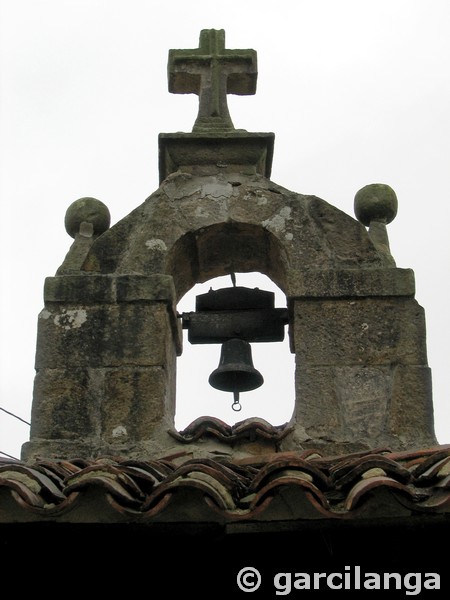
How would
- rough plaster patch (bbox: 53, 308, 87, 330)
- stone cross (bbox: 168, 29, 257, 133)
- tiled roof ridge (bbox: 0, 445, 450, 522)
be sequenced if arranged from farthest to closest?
stone cross (bbox: 168, 29, 257, 133) → rough plaster patch (bbox: 53, 308, 87, 330) → tiled roof ridge (bbox: 0, 445, 450, 522)

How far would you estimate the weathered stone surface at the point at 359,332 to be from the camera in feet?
16.4

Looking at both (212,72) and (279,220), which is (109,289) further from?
(212,72)

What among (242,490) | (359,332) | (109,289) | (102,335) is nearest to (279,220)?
(359,332)

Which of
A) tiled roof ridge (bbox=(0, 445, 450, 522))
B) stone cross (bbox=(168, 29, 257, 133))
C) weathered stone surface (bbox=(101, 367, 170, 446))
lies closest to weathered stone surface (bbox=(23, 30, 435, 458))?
weathered stone surface (bbox=(101, 367, 170, 446))

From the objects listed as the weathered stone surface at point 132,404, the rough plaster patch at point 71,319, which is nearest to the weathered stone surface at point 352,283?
the weathered stone surface at point 132,404

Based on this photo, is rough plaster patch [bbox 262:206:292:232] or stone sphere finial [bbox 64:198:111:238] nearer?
rough plaster patch [bbox 262:206:292:232]

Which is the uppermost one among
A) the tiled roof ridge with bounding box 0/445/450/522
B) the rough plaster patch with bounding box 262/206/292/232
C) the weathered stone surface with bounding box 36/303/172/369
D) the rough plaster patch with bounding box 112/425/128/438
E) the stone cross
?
the stone cross

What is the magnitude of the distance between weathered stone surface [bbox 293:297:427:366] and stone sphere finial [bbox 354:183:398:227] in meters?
0.58

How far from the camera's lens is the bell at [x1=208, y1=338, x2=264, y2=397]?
5551 mm

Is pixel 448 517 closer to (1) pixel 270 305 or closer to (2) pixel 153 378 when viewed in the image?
(2) pixel 153 378

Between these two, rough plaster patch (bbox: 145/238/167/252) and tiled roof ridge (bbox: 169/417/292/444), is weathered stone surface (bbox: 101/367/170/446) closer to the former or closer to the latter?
tiled roof ridge (bbox: 169/417/292/444)

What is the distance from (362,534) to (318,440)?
1.59m

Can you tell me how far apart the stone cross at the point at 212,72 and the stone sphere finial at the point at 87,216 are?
0.80 meters

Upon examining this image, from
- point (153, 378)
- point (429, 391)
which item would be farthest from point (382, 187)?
point (153, 378)
